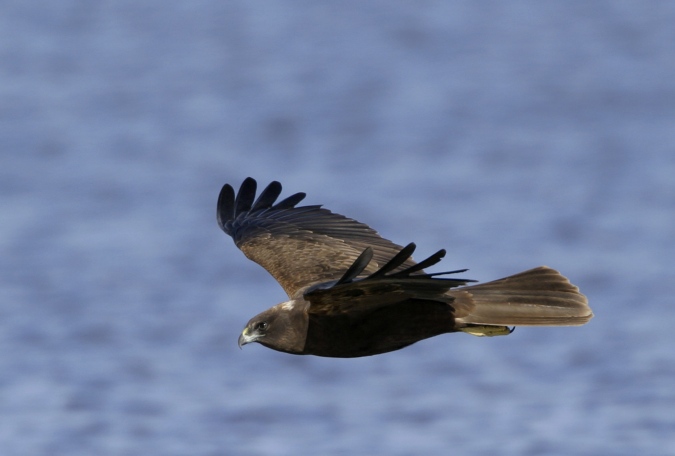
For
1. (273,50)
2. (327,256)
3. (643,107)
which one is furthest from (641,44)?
(327,256)

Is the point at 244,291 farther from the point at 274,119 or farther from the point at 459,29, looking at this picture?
the point at 459,29

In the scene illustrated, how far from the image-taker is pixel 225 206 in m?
12.6

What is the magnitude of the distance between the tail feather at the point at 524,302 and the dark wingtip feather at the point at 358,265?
1.42 meters

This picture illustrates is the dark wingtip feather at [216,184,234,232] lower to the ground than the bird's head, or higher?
higher

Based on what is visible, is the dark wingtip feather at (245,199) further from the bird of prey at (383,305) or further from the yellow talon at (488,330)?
the yellow talon at (488,330)

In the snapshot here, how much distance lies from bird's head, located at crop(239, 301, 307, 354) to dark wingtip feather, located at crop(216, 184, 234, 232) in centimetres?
252

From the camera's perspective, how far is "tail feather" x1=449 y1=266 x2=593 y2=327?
33.7 feet

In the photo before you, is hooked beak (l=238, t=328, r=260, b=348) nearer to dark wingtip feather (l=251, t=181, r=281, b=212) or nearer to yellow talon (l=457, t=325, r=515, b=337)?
yellow talon (l=457, t=325, r=515, b=337)

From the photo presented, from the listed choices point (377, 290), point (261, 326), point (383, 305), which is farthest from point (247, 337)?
point (377, 290)

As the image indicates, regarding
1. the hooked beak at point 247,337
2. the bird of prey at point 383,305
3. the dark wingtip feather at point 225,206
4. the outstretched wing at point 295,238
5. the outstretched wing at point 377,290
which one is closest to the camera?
the outstretched wing at point 377,290

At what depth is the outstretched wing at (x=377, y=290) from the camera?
8.99 m

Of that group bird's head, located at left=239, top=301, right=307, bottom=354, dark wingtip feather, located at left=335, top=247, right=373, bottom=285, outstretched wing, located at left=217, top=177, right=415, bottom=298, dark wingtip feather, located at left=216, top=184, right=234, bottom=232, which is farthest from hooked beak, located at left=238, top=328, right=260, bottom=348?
dark wingtip feather, located at left=216, top=184, right=234, bottom=232

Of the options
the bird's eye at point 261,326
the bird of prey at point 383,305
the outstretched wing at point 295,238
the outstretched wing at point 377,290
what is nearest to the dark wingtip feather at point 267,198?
the outstretched wing at point 295,238

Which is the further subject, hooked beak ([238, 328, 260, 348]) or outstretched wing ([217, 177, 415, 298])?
outstretched wing ([217, 177, 415, 298])
